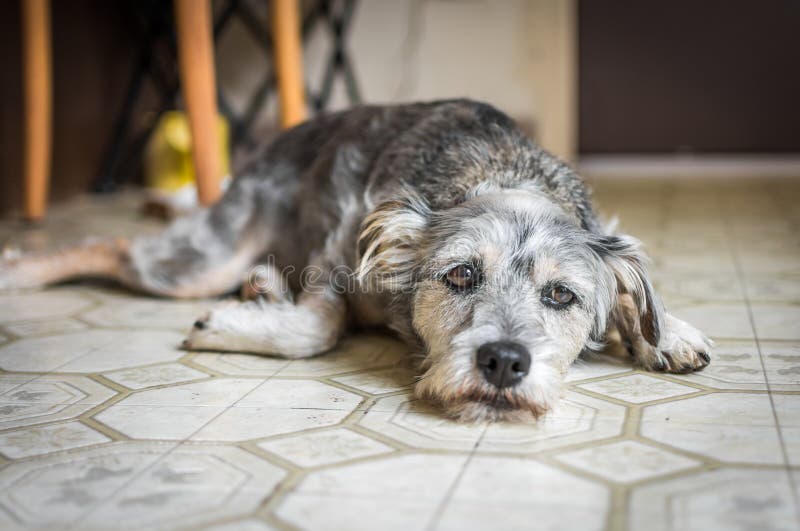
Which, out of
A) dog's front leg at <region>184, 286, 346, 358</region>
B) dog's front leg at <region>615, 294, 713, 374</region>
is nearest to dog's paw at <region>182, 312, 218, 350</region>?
dog's front leg at <region>184, 286, 346, 358</region>

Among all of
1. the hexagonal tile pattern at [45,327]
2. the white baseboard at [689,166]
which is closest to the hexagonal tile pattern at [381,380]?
the hexagonal tile pattern at [45,327]

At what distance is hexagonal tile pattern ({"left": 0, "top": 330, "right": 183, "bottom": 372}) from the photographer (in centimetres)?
276

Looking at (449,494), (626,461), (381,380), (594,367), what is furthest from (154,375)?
(626,461)

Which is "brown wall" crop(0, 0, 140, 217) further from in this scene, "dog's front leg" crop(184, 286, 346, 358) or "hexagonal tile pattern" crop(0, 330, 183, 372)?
"dog's front leg" crop(184, 286, 346, 358)

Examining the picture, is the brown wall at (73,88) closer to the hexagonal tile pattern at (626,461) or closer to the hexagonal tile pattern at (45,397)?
the hexagonal tile pattern at (45,397)

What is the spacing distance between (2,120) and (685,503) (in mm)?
4864

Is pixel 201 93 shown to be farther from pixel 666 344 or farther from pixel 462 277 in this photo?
pixel 666 344

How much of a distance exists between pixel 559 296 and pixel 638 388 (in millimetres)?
340

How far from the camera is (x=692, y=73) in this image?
8367 mm

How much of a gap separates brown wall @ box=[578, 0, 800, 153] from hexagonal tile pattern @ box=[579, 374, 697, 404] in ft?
21.2

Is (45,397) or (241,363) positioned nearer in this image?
(45,397)

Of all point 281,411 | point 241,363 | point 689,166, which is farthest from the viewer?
point 689,166

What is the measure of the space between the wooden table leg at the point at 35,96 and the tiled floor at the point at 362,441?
1956 mm

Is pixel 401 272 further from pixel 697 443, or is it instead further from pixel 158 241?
pixel 158 241
